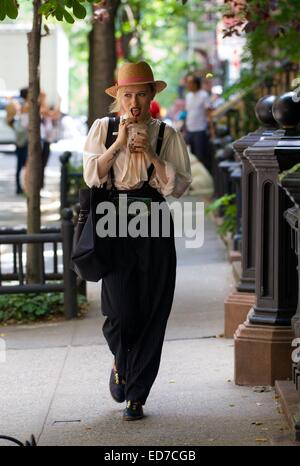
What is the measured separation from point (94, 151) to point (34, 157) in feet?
14.3

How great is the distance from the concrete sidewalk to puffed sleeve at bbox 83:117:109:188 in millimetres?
1328

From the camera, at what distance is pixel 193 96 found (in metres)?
22.5

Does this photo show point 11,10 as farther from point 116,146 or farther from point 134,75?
point 116,146

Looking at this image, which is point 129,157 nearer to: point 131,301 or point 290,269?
point 131,301

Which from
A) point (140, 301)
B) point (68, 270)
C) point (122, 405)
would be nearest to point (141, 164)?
point (140, 301)

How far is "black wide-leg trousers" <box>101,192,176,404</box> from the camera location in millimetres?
6438

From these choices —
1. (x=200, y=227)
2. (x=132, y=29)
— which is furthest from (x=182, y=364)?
(x=132, y=29)

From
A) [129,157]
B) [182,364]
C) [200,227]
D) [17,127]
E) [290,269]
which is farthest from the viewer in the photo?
[17,127]

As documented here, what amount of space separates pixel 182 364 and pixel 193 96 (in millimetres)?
14892

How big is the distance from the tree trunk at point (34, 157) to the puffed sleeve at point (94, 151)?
414 centimetres

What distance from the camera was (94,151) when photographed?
21.1 ft

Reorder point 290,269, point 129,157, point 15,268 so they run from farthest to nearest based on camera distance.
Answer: point 15,268 → point 290,269 → point 129,157

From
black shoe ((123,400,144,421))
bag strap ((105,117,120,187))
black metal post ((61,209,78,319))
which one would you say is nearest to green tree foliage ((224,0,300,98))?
black metal post ((61,209,78,319))

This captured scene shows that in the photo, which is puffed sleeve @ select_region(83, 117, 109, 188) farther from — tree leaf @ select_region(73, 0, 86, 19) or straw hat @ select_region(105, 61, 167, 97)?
tree leaf @ select_region(73, 0, 86, 19)
